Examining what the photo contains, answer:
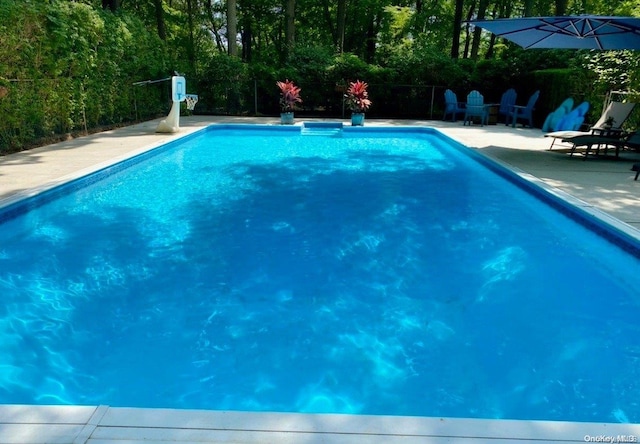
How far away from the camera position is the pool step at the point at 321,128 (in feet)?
43.8

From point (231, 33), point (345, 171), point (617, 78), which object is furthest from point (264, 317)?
point (231, 33)

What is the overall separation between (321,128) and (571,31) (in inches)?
279

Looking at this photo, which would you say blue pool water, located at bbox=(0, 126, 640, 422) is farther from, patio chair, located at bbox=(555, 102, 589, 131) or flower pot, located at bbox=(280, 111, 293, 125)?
flower pot, located at bbox=(280, 111, 293, 125)

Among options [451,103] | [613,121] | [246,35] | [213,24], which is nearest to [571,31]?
[613,121]

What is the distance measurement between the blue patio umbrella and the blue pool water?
10.0 feet

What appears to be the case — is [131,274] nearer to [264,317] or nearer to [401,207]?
[264,317]

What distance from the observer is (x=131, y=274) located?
422 cm

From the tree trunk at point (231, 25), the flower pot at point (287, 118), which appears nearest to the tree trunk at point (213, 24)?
the tree trunk at point (231, 25)

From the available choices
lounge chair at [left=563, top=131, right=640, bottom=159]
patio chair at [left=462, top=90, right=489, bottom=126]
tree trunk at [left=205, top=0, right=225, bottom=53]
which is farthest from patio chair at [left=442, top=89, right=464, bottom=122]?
tree trunk at [left=205, top=0, right=225, bottom=53]

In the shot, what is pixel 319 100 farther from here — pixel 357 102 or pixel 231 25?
pixel 231 25

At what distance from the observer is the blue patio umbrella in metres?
7.60

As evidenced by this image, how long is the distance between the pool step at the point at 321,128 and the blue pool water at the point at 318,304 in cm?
658

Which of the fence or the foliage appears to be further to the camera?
the fence

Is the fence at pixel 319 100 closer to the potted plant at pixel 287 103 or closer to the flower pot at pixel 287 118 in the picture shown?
the potted plant at pixel 287 103
